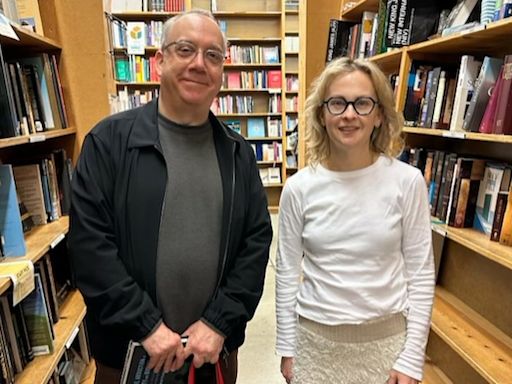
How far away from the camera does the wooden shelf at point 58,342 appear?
56.6 inches

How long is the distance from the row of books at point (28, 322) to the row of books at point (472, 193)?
1.76 meters

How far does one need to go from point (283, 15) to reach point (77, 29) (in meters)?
3.94

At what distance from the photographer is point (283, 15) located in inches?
216

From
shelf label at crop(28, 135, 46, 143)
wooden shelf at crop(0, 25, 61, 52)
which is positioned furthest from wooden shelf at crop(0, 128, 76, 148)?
wooden shelf at crop(0, 25, 61, 52)

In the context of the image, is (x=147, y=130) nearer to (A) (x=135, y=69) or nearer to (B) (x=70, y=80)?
(B) (x=70, y=80)

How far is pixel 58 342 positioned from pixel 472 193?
6.11 ft

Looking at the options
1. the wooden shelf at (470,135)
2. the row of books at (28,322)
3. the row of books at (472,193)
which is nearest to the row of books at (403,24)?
the wooden shelf at (470,135)

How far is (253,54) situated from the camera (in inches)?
219

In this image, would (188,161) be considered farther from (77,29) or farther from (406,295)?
(77,29)

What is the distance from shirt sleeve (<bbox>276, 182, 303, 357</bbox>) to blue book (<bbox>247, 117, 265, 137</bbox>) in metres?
4.58

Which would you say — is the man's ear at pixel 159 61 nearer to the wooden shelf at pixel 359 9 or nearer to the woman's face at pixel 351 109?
the woman's face at pixel 351 109

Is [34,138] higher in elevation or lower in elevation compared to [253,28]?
lower

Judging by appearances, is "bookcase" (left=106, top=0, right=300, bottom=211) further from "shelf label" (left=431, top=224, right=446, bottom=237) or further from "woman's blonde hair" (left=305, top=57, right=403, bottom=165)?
"woman's blonde hair" (left=305, top=57, right=403, bottom=165)

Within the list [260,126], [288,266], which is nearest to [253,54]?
[260,126]
